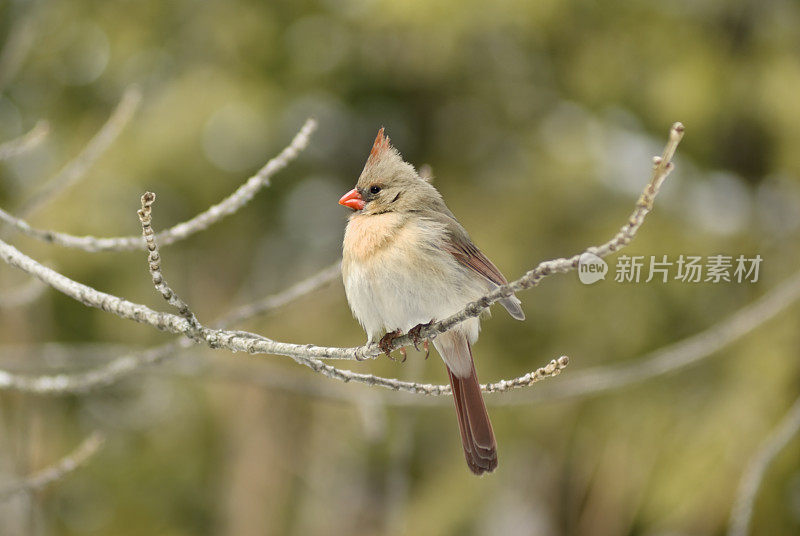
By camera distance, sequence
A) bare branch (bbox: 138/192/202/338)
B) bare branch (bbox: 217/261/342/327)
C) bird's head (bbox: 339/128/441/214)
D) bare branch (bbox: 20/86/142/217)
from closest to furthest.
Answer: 1. bare branch (bbox: 138/192/202/338)
2. bird's head (bbox: 339/128/441/214)
3. bare branch (bbox: 217/261/342/327)
4. bare branch (bbox: 20/86/142/217)

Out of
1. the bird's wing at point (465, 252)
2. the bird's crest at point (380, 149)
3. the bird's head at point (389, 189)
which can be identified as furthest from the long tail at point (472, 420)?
the bird's crest at point (380, 149)

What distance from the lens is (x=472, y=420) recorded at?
6.94ft

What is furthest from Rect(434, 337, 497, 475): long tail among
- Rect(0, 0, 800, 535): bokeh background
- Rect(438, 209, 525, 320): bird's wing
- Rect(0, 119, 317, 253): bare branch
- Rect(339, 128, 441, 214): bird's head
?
Rect(0, 0, 800, 535): bokeh background

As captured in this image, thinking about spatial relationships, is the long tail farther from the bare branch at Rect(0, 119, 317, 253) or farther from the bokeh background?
the bokeh background

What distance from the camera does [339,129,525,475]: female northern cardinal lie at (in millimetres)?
2264

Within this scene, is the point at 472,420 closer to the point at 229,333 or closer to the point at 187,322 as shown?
the point at 229,333

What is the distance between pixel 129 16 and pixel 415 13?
2.82 meters

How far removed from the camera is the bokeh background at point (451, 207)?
4984mm

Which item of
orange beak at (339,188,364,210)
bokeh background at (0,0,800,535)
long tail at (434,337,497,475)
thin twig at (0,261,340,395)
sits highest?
bokeh background at (0,0,800,535)

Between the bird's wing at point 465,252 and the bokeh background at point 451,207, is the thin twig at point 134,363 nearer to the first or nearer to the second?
the bird's wing at point 465,252

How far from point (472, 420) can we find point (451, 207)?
380 cm

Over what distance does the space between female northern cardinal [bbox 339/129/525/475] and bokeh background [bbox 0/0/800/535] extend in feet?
4.66

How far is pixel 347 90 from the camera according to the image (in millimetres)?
6676

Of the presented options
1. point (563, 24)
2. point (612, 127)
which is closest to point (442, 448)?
point (612, 127)
